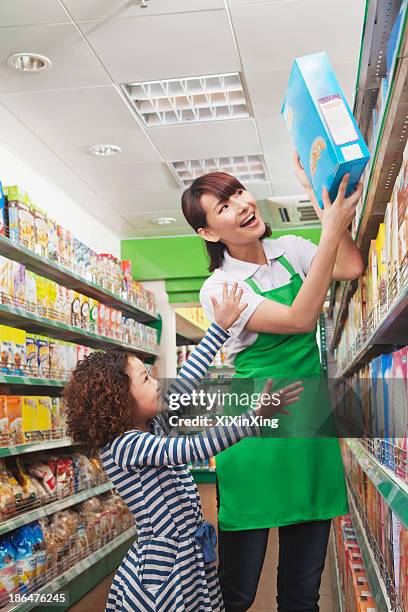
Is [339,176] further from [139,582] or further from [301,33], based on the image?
[301,33]

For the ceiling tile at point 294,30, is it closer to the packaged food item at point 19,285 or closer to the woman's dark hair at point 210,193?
the packaged food item at point 19,285

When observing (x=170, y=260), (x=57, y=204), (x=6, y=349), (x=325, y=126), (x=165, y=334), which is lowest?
(x=6, y=349)

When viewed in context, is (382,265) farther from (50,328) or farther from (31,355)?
(50,328)

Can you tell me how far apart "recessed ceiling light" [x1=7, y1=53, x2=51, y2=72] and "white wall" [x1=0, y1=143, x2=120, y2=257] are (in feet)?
4.09

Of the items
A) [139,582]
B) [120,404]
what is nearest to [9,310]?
[120,404]

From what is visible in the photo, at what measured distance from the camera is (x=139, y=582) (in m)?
1.97

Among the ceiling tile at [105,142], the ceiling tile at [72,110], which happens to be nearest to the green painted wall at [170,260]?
the ceiling tile at [105,142]

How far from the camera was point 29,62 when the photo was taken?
383 cm

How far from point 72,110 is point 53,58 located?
2.21 ft

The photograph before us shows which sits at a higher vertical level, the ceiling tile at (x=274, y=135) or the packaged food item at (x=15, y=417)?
the ceiling tile at (x=274, y=135)

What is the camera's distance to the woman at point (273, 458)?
1801 mm

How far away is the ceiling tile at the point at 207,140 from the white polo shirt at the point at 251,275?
9.64 feet

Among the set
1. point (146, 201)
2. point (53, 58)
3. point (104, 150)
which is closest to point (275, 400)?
point (53, 58)

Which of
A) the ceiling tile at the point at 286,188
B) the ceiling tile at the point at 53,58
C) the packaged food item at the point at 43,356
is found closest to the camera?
the ceiling tile at the point at 53,58
